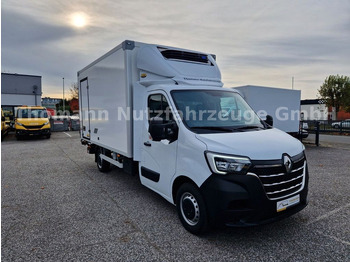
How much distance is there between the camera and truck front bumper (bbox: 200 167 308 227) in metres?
3.04

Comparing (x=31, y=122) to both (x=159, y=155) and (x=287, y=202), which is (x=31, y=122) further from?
(x=287, y=202)

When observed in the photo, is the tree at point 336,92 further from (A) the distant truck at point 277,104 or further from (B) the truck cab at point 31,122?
(B) the truck cab at point 31,122

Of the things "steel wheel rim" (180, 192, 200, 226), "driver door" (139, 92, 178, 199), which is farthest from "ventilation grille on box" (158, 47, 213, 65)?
"steel wheel rim" (180, 192, 200, 226)

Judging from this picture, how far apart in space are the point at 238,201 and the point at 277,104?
10774 mm

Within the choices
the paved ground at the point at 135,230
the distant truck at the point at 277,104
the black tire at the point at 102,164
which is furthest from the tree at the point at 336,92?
the black tire at the point at 102,164

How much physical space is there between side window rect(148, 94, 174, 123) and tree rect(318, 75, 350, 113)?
44922mm

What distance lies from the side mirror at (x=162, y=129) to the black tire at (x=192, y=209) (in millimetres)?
748

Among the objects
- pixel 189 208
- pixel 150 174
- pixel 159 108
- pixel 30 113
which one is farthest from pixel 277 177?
pixel 30 113

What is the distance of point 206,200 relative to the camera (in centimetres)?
325

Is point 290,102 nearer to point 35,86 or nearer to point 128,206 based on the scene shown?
point 128,206

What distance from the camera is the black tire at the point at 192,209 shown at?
3336 millimetres

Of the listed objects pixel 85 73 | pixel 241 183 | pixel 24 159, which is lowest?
pixel 24 159

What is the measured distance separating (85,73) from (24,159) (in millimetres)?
4777

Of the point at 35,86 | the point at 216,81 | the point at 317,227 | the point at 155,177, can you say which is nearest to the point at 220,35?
the point at 216,81
